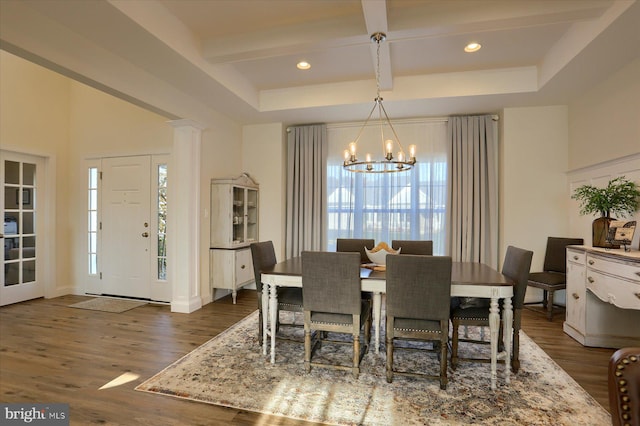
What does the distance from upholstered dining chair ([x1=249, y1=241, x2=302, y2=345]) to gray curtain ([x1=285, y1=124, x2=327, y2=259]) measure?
1.88 m

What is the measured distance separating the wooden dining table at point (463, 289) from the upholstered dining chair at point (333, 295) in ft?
0.57

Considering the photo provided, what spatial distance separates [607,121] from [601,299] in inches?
74.2

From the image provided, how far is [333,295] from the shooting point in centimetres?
236

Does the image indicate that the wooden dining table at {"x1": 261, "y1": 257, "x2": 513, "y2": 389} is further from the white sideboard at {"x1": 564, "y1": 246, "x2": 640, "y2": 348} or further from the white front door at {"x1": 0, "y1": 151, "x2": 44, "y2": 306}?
the white front door at {"x1": 0, "y1": 151, "x2": 44, "y2": 306}

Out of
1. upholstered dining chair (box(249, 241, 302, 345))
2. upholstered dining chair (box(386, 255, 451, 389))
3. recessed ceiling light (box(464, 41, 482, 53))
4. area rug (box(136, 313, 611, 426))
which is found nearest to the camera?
area rug (box(136, 313, 611, 426))

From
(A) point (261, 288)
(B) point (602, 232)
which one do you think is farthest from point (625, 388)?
(B) point (602, 232)

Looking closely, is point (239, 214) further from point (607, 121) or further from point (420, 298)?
point (607, 121)

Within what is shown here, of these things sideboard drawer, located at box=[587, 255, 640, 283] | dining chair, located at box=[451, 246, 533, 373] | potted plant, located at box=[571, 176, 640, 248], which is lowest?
dining chair, located at box=[451, 246, 533, 373]

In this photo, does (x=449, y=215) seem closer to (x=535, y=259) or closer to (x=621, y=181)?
(x=535, y=259)

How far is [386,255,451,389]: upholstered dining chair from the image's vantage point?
2.15 metres

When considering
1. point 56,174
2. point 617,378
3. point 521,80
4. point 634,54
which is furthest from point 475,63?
point 56,174

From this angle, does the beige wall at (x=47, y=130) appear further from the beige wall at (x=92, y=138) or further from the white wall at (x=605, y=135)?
the white wall at (x=605, y=135)

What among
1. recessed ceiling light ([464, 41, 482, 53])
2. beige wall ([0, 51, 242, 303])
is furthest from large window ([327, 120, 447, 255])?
beige wall ([0, 51, 242, 303])

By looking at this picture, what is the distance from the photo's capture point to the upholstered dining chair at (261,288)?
2.75 m
